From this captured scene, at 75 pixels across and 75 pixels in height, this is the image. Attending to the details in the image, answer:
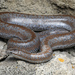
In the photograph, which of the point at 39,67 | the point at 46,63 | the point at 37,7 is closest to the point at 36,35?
the point at 46,63

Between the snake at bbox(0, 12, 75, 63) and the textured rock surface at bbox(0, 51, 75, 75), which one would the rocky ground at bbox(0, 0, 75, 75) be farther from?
the snake at bbox(0, 12, 75, 63)

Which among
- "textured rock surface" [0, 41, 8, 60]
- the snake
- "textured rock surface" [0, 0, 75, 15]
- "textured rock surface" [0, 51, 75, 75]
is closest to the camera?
"textured rock surface" [0, 51, 75, 75]

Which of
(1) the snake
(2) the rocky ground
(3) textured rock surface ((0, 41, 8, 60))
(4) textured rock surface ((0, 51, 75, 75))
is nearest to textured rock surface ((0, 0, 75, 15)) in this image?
(2) the rocky ground

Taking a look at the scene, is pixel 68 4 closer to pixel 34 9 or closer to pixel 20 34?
pixel 34 9

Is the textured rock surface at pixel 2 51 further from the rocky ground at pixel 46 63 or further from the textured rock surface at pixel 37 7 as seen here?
the textured rock surface at pixel 37 7

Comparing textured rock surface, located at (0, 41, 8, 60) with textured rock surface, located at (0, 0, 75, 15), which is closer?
textured rock surface, located at (0, 41, 8, 60)

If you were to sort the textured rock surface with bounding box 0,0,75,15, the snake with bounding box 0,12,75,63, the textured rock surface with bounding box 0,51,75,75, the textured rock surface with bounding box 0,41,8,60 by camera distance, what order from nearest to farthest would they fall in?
the textured rock surface with bounding box 0,51,75,75, the snake with bounding box 0,12,75,63, the textured rock surface with bounding box 0,41,8,60, the textured rock surface with bounding box 0,0,75,15
